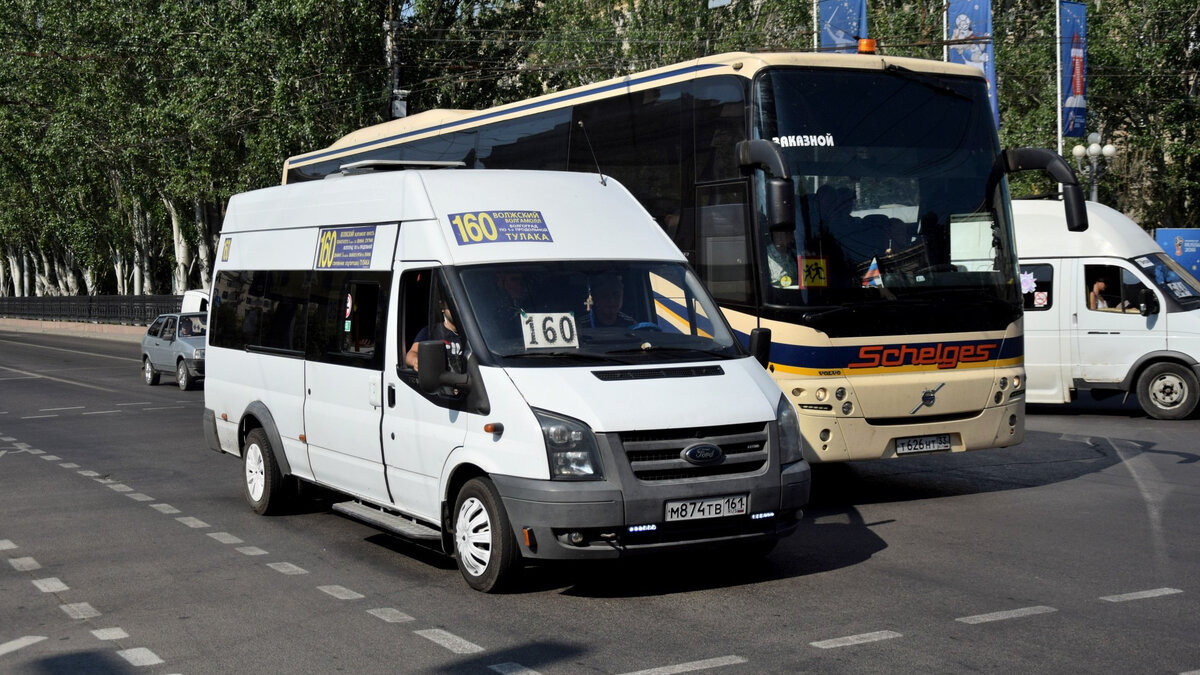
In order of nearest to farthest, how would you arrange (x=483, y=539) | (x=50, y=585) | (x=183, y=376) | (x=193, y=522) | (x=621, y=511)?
(x=621, y=511), (x=483, y=539), (x=50, y=585), (x=193, y=522), (x=183, y=376)

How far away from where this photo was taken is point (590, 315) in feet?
26.6

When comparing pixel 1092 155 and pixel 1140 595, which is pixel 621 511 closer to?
pixel 1140 595

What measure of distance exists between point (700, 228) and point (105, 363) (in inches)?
1053

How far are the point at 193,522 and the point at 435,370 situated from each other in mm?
3601

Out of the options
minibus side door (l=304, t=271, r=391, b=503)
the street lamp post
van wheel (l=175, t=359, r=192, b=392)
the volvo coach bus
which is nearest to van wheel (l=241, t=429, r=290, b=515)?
minibus side door (l=304, t=271, r=391, b=503)

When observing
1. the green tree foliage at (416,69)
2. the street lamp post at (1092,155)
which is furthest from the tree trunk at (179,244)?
the street lamp post at (1092,155)

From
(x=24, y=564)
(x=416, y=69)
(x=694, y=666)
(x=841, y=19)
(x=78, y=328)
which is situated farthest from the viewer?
(x=78, y=328)

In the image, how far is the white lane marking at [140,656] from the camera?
20.7 feet

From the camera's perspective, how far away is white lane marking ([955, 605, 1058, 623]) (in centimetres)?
689

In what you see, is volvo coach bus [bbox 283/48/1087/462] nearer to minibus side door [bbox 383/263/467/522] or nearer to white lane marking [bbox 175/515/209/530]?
minibus side door [bbox 383/263/467/522]

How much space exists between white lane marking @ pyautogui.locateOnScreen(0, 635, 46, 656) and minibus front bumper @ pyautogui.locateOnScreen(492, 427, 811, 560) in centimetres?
244

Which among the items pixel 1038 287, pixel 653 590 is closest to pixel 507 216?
pixel 653 590

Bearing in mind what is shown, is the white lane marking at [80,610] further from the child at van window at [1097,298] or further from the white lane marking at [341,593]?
the child at van window at [1097,298]

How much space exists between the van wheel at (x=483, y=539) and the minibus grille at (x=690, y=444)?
82 centimetres
